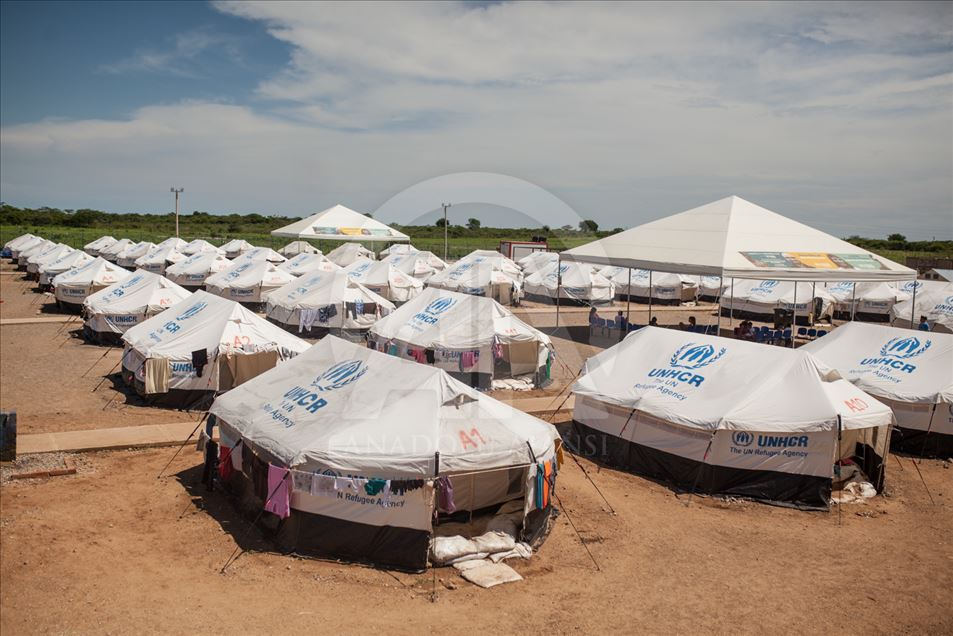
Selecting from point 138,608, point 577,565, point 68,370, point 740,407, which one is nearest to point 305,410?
point 138,608

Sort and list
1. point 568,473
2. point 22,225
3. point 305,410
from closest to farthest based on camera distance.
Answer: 1. point 305,410
2. point 568,473
3. point 22,225

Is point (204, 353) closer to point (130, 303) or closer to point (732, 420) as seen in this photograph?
point (130, 303)

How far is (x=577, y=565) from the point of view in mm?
11648

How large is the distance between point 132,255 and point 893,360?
55.8 m

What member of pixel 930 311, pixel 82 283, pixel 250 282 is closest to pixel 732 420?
pixel 930 311

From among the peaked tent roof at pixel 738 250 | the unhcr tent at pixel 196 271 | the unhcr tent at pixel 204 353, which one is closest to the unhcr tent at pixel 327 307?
the unhcr tent at pixel 204 353

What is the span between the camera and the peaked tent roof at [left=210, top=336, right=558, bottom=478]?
11320 millimetres

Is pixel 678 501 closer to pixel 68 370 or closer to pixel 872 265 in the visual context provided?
pixel 68 370

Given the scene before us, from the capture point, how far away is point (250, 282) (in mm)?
39062

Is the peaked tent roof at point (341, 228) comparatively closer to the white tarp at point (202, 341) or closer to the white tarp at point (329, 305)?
the white tarp at point (329, 305)

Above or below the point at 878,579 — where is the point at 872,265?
above

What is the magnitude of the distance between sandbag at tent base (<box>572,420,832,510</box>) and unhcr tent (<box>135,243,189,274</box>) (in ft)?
145

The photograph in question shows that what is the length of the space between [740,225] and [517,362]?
1455 cm

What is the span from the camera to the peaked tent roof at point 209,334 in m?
20.0
